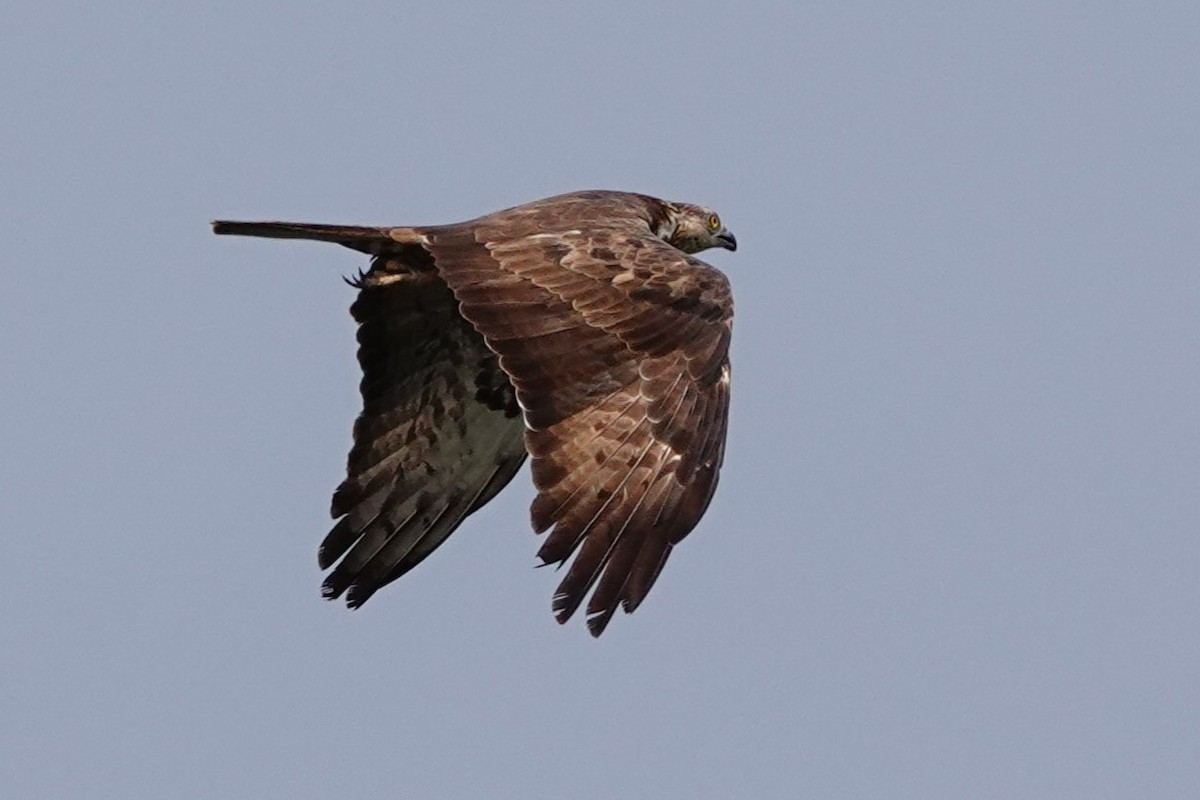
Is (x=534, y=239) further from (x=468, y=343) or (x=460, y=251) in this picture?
(x=468, y=343)

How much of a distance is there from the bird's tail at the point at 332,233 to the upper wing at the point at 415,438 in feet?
1.60

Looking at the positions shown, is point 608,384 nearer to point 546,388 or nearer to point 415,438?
point 546,388

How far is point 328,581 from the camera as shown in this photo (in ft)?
51.6

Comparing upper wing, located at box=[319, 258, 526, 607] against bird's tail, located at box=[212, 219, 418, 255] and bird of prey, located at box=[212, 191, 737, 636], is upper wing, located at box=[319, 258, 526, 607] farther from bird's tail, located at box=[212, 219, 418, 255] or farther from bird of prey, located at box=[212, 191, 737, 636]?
bird's tail, located at box=[212, 219, 418, 255]

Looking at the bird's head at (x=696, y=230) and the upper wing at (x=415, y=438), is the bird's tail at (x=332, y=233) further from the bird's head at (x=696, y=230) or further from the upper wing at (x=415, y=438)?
the bird's head at (x=696, y=230)

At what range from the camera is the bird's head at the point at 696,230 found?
58.6 feet

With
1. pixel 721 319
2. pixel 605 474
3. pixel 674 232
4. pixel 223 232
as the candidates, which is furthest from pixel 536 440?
pixel 674 232

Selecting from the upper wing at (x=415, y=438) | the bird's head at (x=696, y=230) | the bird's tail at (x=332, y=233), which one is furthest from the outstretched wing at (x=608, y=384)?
the bird's head at (x=696, y=230)

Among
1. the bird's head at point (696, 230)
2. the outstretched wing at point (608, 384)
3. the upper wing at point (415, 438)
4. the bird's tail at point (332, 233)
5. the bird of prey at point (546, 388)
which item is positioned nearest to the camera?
the outstretched wing at point (608, 384)

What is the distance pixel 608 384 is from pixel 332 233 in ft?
7.20

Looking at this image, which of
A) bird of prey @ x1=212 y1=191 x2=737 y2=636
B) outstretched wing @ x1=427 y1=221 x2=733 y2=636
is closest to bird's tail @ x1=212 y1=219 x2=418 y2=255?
bird of prey @ x1=212 y1=191 x2=737 y2=636

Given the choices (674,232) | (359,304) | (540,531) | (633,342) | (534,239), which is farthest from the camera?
(674,232)

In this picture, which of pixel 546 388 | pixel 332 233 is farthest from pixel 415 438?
pixel 546 388

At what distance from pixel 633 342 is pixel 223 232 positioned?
2.43 m
